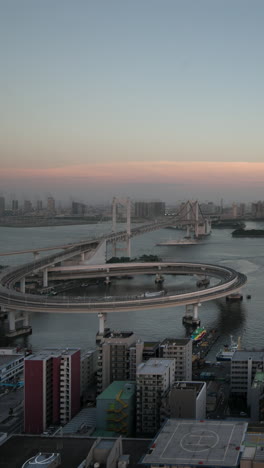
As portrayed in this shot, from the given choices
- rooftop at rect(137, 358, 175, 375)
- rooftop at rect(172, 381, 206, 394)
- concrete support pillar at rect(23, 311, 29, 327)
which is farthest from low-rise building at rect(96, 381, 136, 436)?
concrete support pillar at rect(23, 311, 29, 327)

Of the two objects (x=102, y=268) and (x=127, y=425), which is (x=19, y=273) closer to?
(x=102, y=268)

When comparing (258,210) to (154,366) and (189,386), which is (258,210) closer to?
(154,366)

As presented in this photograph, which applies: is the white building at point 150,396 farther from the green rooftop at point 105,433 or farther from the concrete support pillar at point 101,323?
the concrete support pillar at point 101,323

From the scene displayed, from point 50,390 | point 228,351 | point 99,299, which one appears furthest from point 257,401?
point 99,299

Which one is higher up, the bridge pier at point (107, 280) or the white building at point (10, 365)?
the bridge pier at point (107, 280)

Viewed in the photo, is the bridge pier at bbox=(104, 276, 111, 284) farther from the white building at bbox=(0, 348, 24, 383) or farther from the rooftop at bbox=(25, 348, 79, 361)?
the rooftop at bbox=(25, 348, 79, 361)

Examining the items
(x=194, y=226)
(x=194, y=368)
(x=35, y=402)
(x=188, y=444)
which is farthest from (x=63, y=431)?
(x=194, y=226)

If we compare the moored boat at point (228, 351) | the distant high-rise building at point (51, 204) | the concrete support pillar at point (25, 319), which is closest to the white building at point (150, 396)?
the moored boat at point (228, 351)

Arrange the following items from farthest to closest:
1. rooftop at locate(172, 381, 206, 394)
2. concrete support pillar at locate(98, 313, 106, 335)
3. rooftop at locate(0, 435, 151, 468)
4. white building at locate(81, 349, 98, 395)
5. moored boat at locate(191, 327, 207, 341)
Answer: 1. concrete support pillar at locate(98, 313, 106, 335)
2. moored boat at locate(191, 327, 207, 341)
3. white building at locate(81, 349, 98, 395)
4. rooftop at locate(172, 381, 206, 394)
5. rooftop at locate(0, 435, 151, 468)
